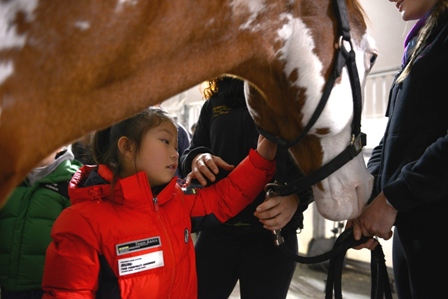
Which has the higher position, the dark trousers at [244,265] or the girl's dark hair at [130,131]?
the girl's dark hair at [130,131]

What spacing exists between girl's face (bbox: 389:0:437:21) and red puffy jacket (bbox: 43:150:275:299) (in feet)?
1.67

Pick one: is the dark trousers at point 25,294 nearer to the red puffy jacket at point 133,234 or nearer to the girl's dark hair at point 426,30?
the red puffy jacket at point 133,234

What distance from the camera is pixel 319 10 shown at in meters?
0.64

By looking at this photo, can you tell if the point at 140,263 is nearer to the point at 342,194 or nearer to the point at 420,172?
the point at 342,194

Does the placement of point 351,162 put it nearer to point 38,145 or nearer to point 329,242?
point 38,145

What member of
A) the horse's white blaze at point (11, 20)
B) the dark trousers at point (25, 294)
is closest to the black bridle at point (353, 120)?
the horse's white blaze at point (11, 20)

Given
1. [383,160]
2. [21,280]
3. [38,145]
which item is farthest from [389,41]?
[38,145]

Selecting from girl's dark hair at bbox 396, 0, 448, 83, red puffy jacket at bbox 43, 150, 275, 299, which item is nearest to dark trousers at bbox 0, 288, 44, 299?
red puffy jacket at bbox 43, 150, 275, 299

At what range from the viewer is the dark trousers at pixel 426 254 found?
2.60 ft

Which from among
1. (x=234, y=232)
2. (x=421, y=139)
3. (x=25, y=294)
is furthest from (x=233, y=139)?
(x=25, y=294)

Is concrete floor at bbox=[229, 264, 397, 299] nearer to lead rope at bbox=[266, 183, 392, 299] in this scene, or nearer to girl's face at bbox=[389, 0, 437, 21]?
lead rope at bbox=[266, 183, 392, 299]

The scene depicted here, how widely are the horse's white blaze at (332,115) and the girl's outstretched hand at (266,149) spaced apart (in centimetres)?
17

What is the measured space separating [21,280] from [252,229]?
86 cm

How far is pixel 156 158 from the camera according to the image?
101 centimetres
